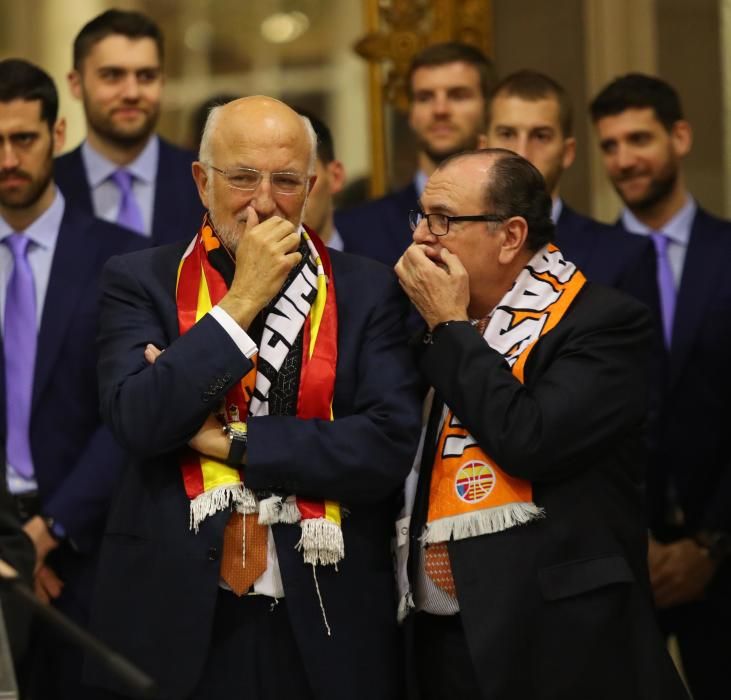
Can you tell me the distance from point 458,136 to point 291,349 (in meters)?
2.02

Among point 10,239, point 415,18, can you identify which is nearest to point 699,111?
point 415,18

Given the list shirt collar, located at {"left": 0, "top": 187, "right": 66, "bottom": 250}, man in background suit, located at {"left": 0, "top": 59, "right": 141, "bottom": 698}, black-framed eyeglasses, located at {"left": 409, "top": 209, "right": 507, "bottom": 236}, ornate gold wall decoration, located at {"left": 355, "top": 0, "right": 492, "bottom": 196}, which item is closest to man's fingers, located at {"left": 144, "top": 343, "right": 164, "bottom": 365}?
black-framed eyeglasses, located at {"left": 409, "top": 209, "right": 507, "bottom": 236}

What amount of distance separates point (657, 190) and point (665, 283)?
0.33 metres

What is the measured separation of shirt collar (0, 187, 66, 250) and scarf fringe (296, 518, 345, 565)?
1537 mm

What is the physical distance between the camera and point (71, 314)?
13.0 feet

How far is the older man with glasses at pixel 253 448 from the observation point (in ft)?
9.46

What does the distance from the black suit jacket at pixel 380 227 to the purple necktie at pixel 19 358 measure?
0.97 m

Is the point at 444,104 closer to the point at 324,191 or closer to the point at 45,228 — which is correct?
the point at 324,191

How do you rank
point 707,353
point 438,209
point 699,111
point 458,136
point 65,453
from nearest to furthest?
point 438,209 < point 65,453 < point 707,353 < point 458,136 < point 699,111

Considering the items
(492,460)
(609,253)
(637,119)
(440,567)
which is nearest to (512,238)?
(492,460)

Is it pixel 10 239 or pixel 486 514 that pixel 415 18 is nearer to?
pixel 10 239

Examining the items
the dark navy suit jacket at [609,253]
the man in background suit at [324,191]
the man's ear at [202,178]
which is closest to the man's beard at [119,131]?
the man in background suit at [324,191]

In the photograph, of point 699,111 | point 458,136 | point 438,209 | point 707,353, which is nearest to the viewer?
point 438,209

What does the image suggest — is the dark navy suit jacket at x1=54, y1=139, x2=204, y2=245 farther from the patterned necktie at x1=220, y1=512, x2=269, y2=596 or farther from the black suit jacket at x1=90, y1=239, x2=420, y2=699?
the patterned necktie at x1=220, y1=512, x2=269, y2=596
